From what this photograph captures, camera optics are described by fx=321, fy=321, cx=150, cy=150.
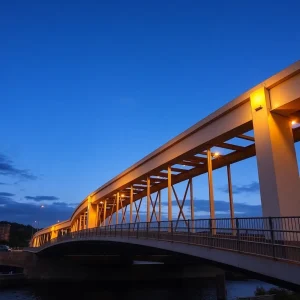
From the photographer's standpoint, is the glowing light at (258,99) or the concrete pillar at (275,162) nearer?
the concrete pillar at (275,162)

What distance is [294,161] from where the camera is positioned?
14039 mm

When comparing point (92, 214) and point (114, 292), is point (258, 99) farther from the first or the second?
point (92, 214)

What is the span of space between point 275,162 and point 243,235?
3570 mm

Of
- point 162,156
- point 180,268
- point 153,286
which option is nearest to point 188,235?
point 162,156

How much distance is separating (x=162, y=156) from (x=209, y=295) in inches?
878

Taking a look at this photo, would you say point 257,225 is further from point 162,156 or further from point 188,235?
point 162,156

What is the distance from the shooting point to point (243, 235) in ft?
38.5

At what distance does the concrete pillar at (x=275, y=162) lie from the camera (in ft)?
43.3

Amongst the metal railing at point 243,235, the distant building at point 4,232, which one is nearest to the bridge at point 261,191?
the metal railing at point 243,235

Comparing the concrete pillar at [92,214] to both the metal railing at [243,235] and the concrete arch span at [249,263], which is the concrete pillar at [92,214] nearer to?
the metal railing at [243,235]

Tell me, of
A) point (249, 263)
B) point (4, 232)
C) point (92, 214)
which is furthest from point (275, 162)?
point (4, 232)

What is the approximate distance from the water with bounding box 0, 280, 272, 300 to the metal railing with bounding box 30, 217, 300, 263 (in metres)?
18.9

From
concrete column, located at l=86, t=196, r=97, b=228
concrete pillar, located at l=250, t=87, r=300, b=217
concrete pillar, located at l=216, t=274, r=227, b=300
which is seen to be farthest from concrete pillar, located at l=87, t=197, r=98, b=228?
concrete pillar, located at l=250, t=87, r=300, b=217

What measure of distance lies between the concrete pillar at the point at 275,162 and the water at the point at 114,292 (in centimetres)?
2485
